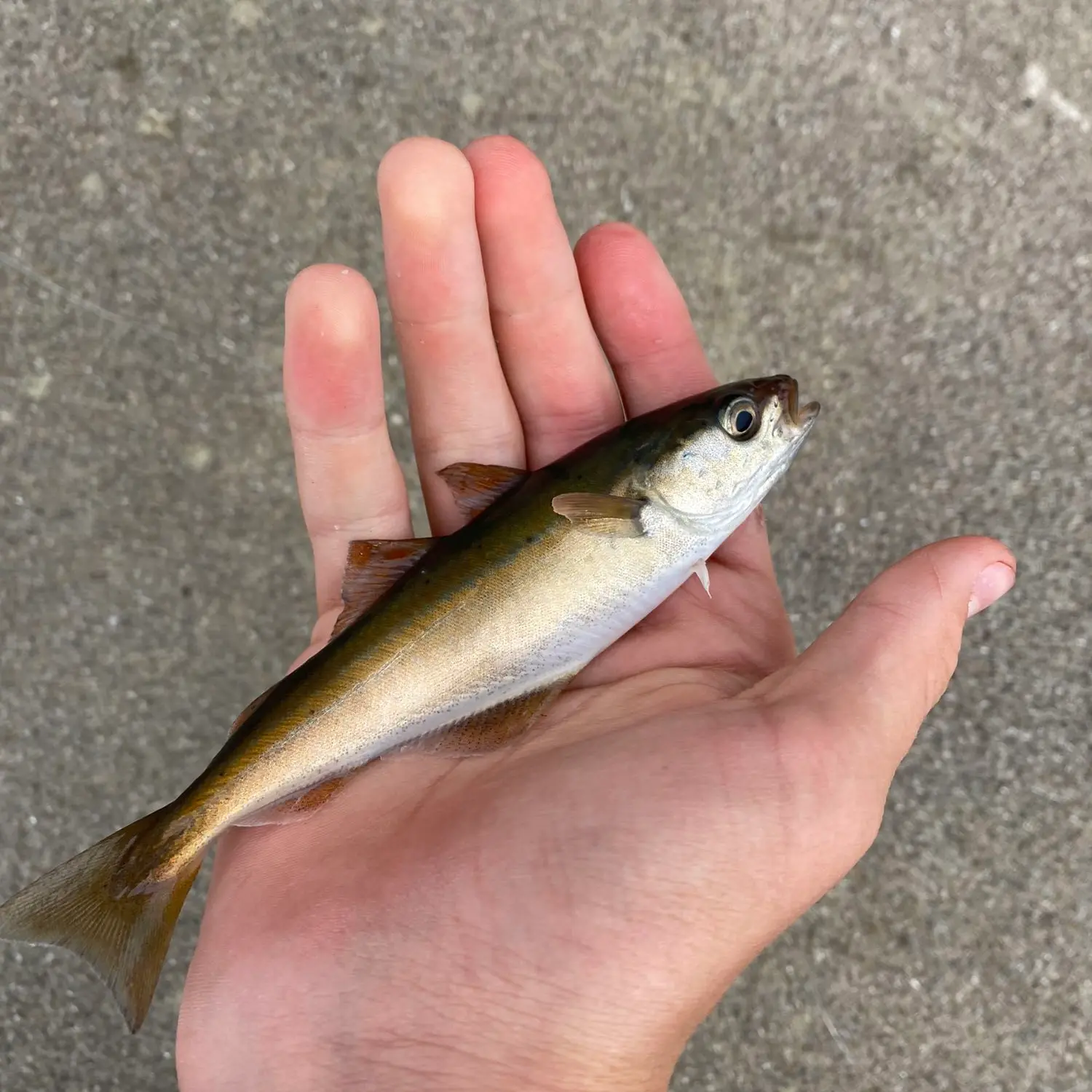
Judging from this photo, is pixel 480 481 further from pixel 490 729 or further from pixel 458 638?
pixel 490 729

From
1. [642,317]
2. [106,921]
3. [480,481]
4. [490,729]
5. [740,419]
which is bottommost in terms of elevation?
[106,921]

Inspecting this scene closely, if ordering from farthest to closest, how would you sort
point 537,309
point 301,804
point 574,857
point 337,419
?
point 537,309
point 337,419
point 301,804
point 574,857

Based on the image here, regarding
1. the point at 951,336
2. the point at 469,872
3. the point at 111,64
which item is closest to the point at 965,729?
the point at 951,336

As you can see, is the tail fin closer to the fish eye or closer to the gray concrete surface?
the gray concrete surface

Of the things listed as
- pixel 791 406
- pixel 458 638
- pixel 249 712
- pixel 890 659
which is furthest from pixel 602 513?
pixel 249 712

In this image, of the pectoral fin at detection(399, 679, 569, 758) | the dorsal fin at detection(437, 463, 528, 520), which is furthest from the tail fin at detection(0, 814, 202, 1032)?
the dorsal fin at detection(437, 463, 528, 520)

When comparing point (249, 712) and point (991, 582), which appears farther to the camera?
point (249, 712)
